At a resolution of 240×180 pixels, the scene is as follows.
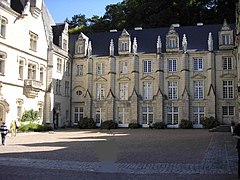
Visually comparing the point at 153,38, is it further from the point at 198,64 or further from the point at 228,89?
the point at 228,89

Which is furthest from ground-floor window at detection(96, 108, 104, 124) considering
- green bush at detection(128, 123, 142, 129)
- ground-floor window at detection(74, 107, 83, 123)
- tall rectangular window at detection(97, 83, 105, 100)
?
green bush at detection(128, 123, 142, 129)

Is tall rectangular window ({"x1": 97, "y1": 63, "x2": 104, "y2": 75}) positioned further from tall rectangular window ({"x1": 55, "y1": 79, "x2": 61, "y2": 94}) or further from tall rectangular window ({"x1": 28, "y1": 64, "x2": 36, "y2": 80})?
tall rectangular window ({"x1": 28, "y1": 64, "x2": 36, "y2": 80})

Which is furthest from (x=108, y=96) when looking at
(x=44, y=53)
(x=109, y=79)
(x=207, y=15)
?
(x=207, y=15)

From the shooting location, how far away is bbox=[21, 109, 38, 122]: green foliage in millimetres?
31003

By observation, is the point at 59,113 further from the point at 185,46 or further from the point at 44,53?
the point at 185,46

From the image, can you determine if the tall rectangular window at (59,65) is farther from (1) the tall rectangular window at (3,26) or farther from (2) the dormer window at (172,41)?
(2) the dormer window at (172,41)

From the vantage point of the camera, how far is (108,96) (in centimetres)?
4122

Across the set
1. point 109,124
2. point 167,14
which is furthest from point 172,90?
point 167,14

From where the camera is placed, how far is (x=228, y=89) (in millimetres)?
38625

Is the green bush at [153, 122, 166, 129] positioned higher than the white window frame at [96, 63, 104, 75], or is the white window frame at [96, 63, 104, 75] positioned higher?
the white window frame at [96, 63, 104, 75]

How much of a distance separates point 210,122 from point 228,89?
4.87m

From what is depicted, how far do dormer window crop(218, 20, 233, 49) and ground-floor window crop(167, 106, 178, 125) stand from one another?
9506 mm

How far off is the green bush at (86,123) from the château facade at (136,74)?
1169mm

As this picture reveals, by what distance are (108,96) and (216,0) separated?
2881cm
